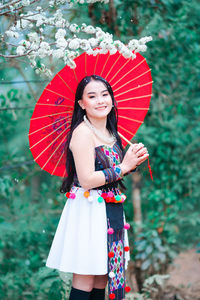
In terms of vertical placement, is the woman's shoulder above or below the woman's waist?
above

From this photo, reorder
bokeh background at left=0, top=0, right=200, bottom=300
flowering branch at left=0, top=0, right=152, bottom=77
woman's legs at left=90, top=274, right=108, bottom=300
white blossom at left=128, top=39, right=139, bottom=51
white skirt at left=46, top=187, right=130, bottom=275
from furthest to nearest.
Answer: bokeh background at left=0, top=0, right=200, bottom=300 → woman's legs at left=90, top=274, right=108, bottom=300 → white skirt at left=46, top=187, right=130, bottom=275 → white blossom at left=128, top=39, right=139, bottom=51 → flowering branch at left=0, top=0, right=152, bottom=77

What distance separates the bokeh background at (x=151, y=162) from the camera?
3.30 meters

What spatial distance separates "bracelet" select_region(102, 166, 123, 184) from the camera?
2.12 m

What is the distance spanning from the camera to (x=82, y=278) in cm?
220

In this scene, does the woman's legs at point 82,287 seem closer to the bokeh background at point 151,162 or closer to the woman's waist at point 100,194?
the woman's waist at point 100,194

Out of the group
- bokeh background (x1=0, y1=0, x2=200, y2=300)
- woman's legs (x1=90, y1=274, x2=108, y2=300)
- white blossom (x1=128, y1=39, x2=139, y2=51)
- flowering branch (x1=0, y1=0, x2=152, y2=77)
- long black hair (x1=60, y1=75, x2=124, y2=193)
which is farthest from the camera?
bokeh background (x1=0, y1=0, x2=200, y2=300)

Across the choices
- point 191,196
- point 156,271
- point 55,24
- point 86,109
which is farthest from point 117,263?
point 191,196

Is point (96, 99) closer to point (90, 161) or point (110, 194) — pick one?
point (90, 161)

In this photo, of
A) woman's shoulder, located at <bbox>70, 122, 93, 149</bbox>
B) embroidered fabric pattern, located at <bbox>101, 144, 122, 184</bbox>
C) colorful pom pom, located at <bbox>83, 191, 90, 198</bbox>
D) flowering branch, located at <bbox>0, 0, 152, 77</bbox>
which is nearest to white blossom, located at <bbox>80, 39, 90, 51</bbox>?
flowering branch, located at <bbox>0, 0, 152, 77</bbox>

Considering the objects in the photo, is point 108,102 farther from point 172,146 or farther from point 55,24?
point 172,146

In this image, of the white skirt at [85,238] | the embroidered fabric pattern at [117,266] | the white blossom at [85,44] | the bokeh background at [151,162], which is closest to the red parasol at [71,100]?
the white blossom at [85,44]

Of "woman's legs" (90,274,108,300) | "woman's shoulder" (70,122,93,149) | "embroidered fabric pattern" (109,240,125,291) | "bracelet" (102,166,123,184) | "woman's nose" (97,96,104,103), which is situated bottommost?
"woman's legs" (90,274,108,300)

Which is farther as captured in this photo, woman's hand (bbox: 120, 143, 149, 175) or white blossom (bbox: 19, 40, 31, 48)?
woman's hand (bbox: 120, 143, 149, 175)

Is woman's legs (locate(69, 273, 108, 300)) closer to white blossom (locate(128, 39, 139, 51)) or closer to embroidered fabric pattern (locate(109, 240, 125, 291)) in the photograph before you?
embroidered fabric pattern (locate(109, 240, 125, 291))
